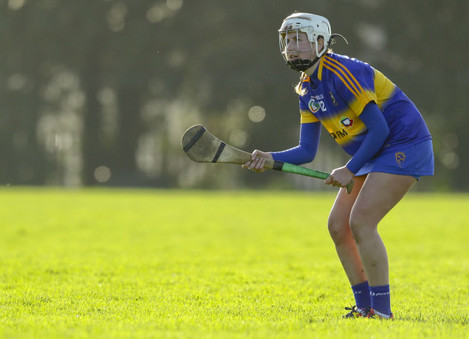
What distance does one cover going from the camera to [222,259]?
989 cm

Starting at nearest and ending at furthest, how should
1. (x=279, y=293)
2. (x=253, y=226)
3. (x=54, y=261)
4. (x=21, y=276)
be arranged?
1. (x=279, y=293)
2. (x=21, y=276)
3. (x=54, y=261)
4. (x=253, y=226)

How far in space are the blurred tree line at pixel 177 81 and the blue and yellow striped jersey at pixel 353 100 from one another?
28.1 meters

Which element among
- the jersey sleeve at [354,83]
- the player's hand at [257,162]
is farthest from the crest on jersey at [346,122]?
the player's hand at [257,162]

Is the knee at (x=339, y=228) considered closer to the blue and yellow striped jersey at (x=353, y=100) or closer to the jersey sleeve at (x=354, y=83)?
the blue and yellow striped jersey at (x=353, y=100)

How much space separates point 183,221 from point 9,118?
22.8 meters

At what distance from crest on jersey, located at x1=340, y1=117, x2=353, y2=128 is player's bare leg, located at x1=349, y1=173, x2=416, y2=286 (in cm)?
39

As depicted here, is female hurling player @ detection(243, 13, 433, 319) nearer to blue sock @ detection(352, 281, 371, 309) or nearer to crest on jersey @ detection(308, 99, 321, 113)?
crest on jersey @ detection(308, 99, 321, 113)

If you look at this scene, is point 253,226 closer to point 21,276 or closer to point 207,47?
point 21,276

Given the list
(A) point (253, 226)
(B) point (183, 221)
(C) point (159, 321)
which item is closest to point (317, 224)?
(A) point (253, 226)

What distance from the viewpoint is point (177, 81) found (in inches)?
1421

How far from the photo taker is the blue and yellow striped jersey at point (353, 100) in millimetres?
4738

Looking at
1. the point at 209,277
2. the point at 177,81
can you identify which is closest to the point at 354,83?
the point at 209,277

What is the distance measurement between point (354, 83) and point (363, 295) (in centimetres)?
153

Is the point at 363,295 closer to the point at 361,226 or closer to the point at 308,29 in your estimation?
the point at 361,226
